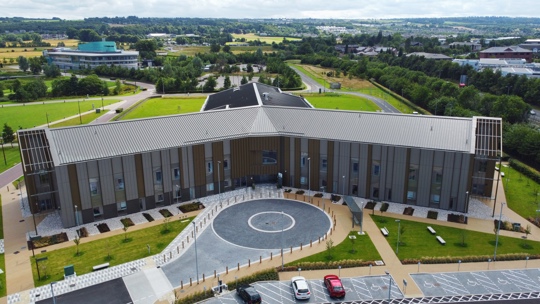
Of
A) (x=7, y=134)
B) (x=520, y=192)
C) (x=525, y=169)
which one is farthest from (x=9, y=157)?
(x=525, y=169)

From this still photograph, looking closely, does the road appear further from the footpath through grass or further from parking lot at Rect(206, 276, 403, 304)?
parking lot at Rect(206, 276, 403, 304)

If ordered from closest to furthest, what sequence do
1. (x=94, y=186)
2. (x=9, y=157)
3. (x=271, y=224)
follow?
(x=271, y=224) → (x=94, y=186) → (x=9, y=157)

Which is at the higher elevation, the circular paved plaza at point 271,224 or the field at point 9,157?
the field at point 9,157

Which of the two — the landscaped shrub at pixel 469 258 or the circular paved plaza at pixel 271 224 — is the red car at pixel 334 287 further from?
the landscaped shrub at pixel 469 258

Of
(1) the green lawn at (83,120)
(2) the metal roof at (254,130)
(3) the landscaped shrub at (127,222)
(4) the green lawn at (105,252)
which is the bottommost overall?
(4) the green lawn at (105,252)

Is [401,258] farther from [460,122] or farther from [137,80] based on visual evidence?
[137,80]

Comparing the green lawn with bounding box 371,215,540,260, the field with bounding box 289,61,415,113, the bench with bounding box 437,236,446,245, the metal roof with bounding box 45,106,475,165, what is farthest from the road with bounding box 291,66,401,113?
the bench with bounding box 437,236,446,245

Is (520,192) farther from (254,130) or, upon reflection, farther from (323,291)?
(254,130)

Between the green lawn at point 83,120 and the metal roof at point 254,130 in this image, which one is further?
the green lawn at point 83,120

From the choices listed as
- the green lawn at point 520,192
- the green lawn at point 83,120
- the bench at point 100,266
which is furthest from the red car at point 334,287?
the green lawn at point 83,120
